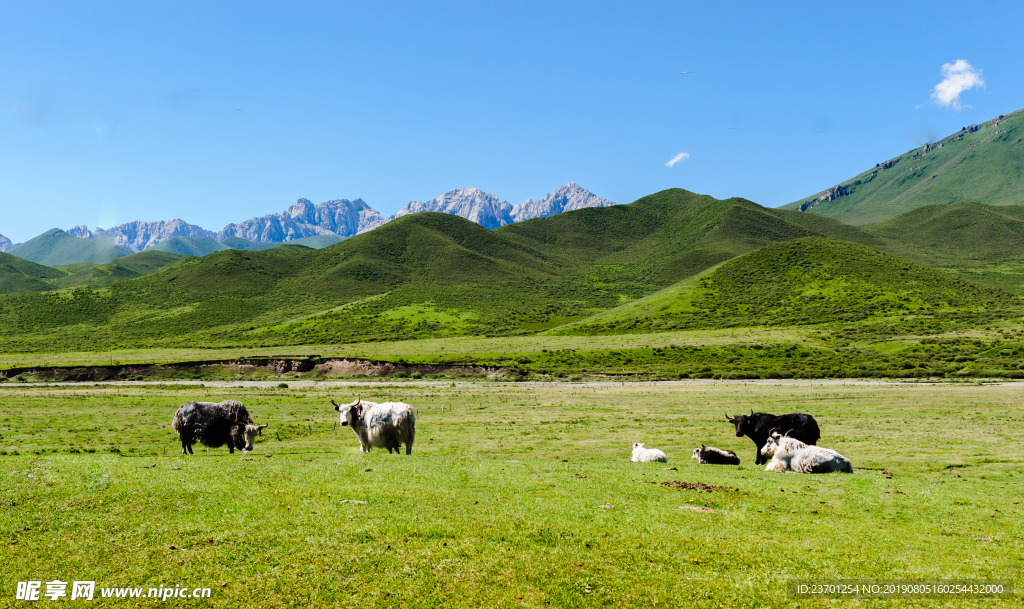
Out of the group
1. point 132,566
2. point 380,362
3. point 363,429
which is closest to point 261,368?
point 380,362

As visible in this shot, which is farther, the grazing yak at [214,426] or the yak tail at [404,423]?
the grazing yak at [214,426]

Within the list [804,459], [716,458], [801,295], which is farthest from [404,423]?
[801,295]

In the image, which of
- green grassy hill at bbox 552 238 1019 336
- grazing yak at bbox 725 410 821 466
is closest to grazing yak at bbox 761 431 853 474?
grazing yak at bbox 725 410 821 466

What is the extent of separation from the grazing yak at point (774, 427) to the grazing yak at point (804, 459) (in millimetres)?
1810

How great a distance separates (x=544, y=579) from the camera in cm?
916

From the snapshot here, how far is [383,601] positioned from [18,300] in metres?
256

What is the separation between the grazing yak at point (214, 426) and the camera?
2364cm

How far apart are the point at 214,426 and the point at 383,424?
7.29 m

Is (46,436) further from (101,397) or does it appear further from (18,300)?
(18,300)

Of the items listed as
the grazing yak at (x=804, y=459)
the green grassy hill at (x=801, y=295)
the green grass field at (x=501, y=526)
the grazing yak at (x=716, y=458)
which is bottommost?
the grazing yak at (x=716, y=458)

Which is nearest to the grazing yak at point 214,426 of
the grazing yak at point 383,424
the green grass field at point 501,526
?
the green grass field at point 501,526

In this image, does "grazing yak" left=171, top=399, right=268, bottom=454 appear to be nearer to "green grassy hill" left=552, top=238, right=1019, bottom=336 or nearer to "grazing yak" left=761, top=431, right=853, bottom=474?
"grazing yak" left=761, top=431, right=853, bottom=474

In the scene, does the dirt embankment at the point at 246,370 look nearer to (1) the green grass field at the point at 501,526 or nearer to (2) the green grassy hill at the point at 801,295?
(1) the green grass field at the point at 501,526

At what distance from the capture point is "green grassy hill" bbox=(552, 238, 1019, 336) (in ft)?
420
